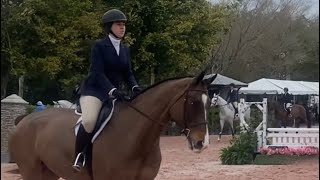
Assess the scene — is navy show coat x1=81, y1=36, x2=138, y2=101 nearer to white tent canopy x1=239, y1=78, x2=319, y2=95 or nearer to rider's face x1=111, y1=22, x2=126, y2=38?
rider's face x1=111, y1=22, x2=126, y2=38

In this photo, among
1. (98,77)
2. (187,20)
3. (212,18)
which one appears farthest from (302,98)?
(98,77)

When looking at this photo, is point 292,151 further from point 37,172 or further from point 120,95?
point 120,95

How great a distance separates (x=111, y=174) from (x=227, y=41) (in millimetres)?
34571

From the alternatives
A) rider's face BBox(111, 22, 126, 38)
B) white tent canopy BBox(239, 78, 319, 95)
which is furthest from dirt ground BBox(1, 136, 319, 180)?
white tent canopy BBox(239, 78, 319, 95)

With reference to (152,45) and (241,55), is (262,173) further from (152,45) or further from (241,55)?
(241,55)

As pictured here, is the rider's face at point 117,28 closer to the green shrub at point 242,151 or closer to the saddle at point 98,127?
the saddle at point 98,127

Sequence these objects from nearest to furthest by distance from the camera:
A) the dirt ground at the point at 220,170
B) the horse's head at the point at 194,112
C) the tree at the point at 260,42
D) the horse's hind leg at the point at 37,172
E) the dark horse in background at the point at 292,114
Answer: the horse's head at the point at 194,112
the horse's hind leg at the point at 37,172
the dirt ground at the point at 220,170
the dark horse in background at the point at 292,114
the tree at the point at 260,42

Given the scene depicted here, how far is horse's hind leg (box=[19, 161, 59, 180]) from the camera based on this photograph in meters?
6.62

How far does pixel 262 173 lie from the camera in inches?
478

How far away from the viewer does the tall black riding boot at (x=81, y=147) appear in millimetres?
5730

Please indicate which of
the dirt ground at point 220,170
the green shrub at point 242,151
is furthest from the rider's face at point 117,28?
the green shrub at point 242,151

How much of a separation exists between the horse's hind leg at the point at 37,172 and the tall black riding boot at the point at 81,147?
3.20 feet

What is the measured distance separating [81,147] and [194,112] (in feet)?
4.00

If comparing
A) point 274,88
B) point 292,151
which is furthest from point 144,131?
point 274,88
